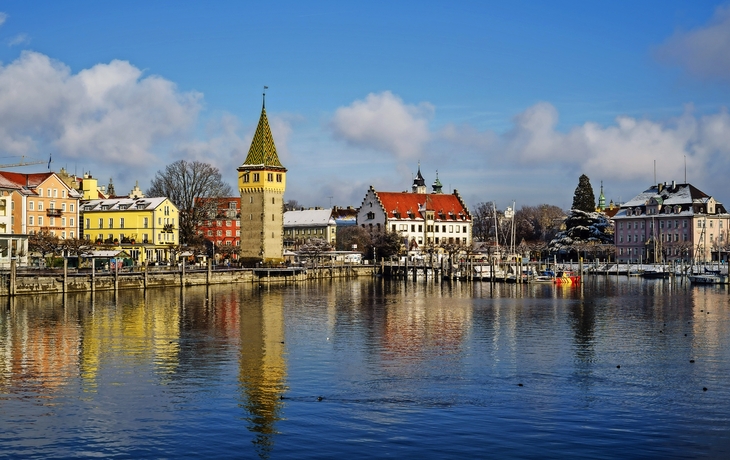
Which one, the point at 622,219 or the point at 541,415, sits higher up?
the point at 622,219

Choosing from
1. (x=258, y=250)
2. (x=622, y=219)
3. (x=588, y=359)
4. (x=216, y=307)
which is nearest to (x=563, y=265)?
(x=622, y=219)

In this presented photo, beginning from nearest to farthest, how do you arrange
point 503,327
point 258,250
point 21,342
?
Answer: point 21,342 → point 503,327 → point 258,250

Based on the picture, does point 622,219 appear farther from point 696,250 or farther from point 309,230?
point 309,230

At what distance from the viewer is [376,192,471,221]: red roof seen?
143875 millimetres

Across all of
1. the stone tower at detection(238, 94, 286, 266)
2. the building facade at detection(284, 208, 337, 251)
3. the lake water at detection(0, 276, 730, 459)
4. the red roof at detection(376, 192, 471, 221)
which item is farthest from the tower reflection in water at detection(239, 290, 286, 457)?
the building facade at detection(284, 208, 337, 251)

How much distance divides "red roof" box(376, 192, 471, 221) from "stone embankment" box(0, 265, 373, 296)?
39.6 meters

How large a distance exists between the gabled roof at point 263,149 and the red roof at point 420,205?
4298 centimetres

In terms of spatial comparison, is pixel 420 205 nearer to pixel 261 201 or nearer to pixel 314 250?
pixel 314 250

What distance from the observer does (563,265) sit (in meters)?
121

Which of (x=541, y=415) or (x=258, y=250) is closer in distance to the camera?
(x=541, y=415)

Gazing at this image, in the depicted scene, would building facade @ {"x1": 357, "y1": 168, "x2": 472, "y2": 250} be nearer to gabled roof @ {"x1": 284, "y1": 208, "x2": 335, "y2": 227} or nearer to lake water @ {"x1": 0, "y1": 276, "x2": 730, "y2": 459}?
gabled roof @ {"x1": 284, "y1": 208, "x2": 335, "y2": 227}

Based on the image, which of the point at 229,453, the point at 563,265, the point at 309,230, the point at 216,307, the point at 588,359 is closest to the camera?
the point at 229,453

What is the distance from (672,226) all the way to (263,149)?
62298 mm

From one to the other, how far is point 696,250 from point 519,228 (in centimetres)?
6067
